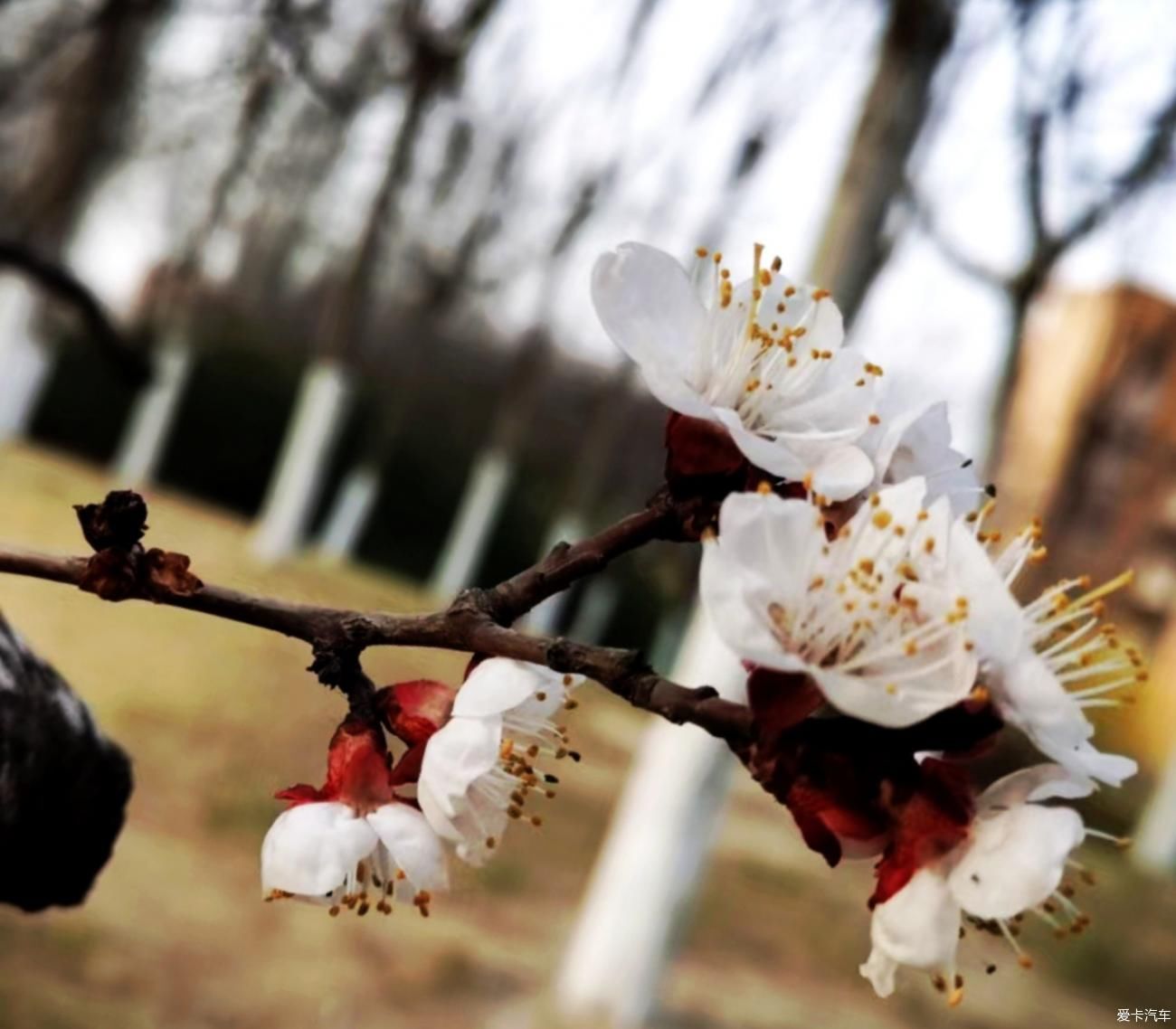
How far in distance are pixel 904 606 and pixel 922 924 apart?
101mm

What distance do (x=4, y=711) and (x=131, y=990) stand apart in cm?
239

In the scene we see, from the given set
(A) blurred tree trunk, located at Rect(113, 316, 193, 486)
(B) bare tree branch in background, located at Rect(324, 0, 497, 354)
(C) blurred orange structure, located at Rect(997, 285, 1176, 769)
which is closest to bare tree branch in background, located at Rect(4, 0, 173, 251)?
(B) bare tree branch in background, located at Rect(324, 0, 497, 354)

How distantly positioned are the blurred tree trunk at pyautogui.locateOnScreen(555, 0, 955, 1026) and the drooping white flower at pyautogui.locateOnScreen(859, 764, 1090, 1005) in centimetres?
295

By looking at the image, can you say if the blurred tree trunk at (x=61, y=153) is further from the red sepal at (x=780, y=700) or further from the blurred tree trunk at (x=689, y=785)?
the red sepal at (x=780, y=700)

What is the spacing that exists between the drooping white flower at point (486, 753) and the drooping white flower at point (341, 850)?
11 millimetres

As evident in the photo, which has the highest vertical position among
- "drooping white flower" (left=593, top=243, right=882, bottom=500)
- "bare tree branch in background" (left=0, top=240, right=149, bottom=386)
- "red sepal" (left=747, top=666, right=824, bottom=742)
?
"bare tree branch in background" (left=0, top=240, right=149, bottom=386)

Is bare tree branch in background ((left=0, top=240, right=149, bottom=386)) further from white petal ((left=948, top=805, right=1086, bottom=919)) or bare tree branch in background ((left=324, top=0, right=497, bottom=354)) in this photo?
bare tree branch in background ((left=324, top=0, right=497, bottom=354))

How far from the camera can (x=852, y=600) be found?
1.45ft

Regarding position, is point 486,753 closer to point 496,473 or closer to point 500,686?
point 500,686

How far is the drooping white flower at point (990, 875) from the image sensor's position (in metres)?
0.42

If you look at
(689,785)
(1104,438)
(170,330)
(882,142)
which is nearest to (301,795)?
(689,785)

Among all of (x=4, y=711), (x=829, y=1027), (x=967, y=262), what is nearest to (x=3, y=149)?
(x=967, y=262)

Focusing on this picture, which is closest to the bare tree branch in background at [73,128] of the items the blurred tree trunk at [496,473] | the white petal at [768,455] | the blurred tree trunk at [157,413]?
the blurred tree trunk at [157,413]

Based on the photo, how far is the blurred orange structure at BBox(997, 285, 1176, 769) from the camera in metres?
5.90
